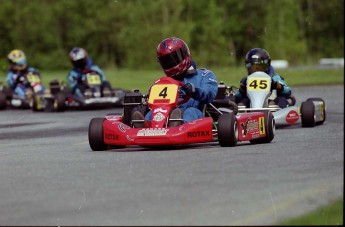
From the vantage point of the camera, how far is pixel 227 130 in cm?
978

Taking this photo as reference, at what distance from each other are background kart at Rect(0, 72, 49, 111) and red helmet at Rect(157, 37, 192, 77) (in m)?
9.27

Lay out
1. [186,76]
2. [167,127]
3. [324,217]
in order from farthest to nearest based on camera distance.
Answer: [186,76] < [167,127] < [324,217]

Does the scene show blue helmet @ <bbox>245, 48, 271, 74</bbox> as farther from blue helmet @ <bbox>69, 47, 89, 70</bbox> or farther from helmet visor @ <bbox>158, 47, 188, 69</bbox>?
blue helmet @ <bbox>69, 47, 89, 70</bbox>

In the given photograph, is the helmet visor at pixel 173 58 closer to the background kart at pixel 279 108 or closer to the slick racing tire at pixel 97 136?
the slick racing tire at pixel 97 136

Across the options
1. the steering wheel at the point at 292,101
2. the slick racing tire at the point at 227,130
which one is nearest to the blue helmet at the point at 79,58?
the steering wheel at the point at 292,101

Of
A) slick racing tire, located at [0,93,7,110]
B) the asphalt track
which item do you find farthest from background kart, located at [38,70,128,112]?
the asphalt track

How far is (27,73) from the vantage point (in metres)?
21.7

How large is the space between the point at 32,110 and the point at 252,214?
1432 cm

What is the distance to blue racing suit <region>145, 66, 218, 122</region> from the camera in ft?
33.9

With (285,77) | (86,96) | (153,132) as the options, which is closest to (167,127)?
(153,132)

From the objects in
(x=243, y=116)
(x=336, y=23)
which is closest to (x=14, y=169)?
(x=243, y=116)

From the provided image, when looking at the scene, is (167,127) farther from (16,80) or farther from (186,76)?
(16,80)

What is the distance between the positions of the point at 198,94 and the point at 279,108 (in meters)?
3.16

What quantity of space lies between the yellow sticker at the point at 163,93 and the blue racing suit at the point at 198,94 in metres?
0.21
